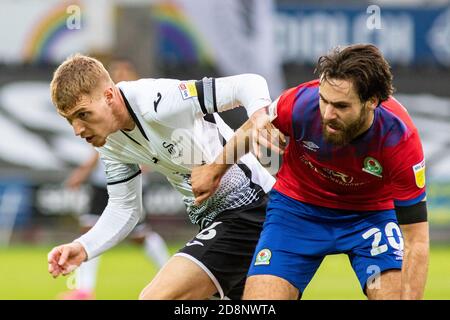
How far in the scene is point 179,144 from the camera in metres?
6.04

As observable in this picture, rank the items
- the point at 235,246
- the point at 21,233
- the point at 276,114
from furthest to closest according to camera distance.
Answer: the point at 21,233
the point at 235,246
the point at 276,114

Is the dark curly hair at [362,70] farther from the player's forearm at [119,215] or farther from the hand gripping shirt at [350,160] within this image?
the player's forearm at [119,215]

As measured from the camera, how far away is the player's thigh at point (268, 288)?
18.5 ft

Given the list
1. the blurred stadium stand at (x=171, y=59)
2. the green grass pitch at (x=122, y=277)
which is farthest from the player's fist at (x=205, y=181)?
the blurred stadium stand at (x=171, y=59)

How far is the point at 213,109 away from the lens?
5.88 meters

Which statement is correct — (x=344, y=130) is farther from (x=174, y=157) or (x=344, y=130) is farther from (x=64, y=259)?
(x=64, y=259)

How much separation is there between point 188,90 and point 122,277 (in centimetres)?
616

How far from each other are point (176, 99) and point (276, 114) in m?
→ 0.61

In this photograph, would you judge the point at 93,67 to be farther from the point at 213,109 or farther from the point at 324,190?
the point at 324,190

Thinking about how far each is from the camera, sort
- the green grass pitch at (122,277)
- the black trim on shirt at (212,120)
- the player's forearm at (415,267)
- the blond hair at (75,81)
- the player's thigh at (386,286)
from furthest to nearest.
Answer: the green grass pitch at (122,277)
the black trim on shirt at (212,120)
the blond hair at (75,81)
the player's thigh at (386,286)
the player's forearm at (415,267)

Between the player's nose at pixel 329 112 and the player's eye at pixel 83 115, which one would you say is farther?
the player's eye at pixel 83 115

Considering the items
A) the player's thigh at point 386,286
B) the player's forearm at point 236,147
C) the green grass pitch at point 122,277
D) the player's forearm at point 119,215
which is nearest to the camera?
the player's forearm at point 236,147

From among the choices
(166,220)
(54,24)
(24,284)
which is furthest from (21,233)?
(24,284)

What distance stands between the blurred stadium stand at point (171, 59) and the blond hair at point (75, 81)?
8.58 metres
